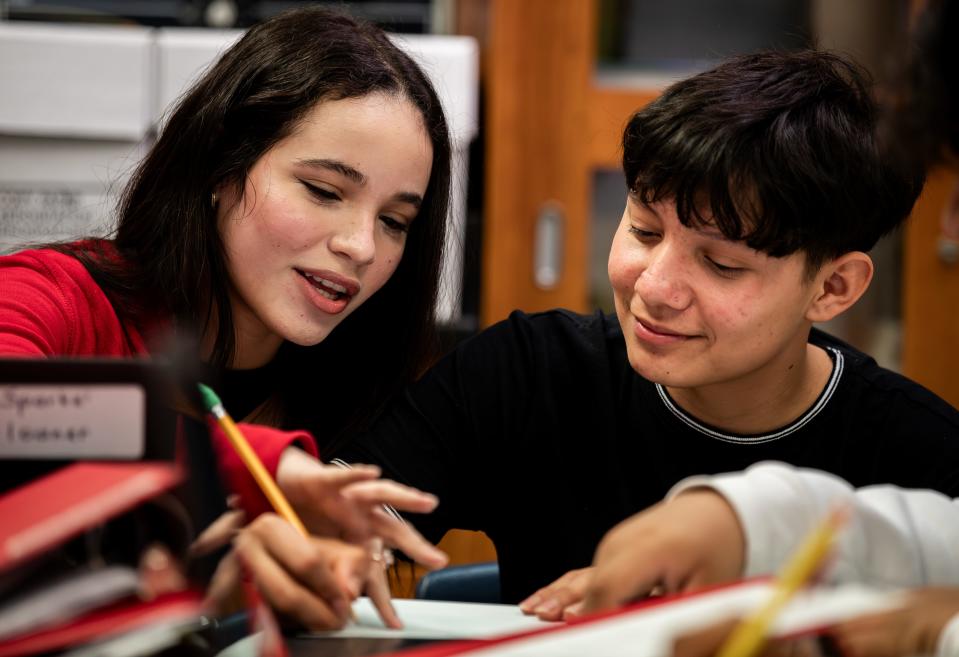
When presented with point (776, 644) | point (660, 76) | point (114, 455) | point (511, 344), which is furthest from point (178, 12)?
point (776, 644)

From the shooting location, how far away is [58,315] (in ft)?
3.33

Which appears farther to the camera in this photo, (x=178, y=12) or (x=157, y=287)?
(x=178, y=12)

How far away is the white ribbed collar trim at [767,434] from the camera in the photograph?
105cm

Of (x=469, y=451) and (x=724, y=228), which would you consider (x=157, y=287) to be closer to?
(x=469, y=451)

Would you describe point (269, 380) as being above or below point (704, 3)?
below

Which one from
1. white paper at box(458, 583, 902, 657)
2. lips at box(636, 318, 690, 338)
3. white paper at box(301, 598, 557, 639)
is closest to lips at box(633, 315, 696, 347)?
lips at box(636, 318, 690, 338)

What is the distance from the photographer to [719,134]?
38.1 inches

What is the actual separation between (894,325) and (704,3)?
90cm

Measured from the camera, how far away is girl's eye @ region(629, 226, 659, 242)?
38.5 inches

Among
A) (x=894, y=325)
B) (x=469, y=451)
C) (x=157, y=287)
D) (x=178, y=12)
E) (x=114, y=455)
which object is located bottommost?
(x=894, y=325)

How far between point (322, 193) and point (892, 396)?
0.63 m

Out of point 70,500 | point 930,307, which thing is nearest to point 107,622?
point 70,500

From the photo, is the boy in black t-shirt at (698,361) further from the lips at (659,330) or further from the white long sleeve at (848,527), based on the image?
the white long sleeve at (848,527)

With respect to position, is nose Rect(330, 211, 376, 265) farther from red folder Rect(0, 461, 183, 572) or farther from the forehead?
red folder Rect(0, 461, 183, 572)
